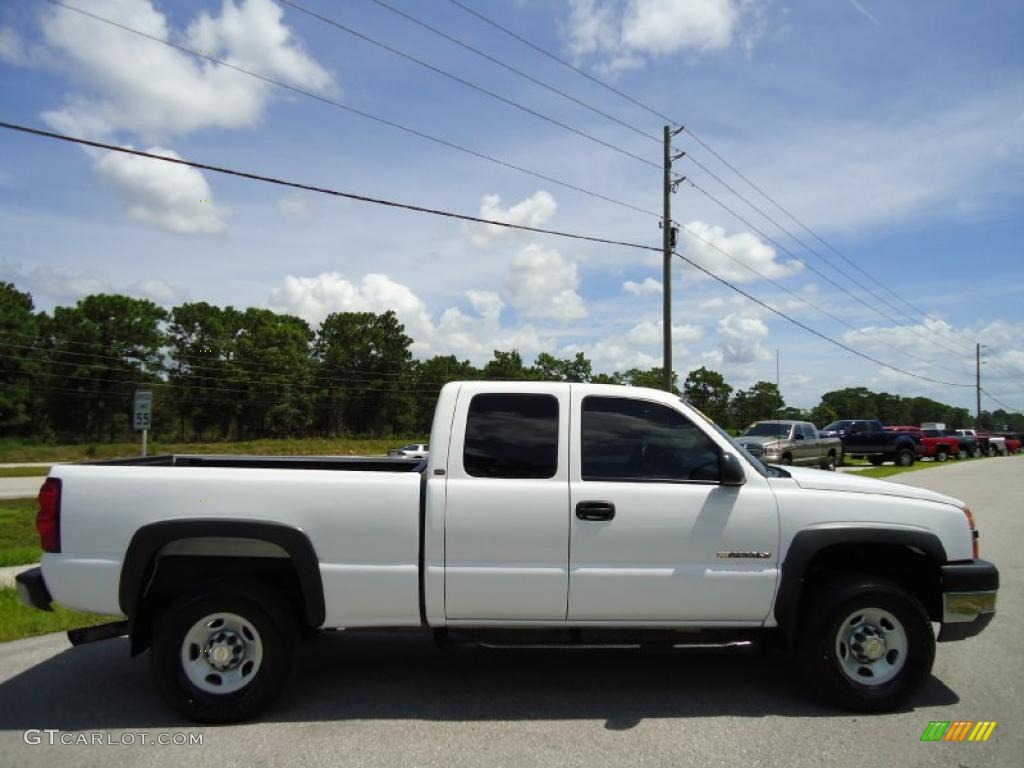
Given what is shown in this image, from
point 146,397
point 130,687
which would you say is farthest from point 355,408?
point 130,687

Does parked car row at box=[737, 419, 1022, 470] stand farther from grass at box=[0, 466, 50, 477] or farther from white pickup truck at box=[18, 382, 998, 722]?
grass at box=[0, 466, 50, 477]

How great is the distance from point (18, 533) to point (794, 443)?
2008cm

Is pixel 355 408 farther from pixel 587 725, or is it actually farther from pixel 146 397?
pixel 587 725

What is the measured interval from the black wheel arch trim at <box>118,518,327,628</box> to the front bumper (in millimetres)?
3697

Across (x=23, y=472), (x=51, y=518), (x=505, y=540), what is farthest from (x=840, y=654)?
(x=23, y=472)

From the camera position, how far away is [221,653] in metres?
4.08

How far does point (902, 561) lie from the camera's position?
15.0 ft

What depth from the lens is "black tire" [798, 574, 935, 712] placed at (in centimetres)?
421

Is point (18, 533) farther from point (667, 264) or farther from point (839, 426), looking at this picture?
point (839, 426)

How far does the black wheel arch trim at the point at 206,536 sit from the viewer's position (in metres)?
4.01

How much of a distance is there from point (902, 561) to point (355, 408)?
85.4 m

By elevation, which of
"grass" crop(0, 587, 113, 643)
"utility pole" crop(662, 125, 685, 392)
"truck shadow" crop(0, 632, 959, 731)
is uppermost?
"utility pole" crop(662, 125, 685, 392)

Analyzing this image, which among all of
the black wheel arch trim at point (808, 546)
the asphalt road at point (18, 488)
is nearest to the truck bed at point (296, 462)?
the black wheel arch trim at point (808, 546)

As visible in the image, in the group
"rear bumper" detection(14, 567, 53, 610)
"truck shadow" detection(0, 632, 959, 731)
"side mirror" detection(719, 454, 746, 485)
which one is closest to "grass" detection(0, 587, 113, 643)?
"truck shadow" detection(0, 632, 959, 731)
